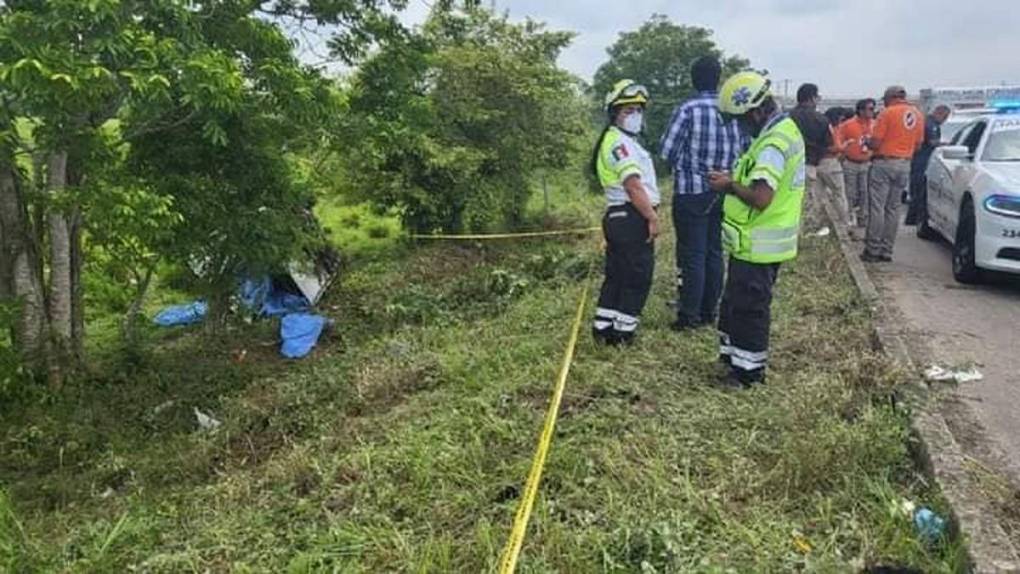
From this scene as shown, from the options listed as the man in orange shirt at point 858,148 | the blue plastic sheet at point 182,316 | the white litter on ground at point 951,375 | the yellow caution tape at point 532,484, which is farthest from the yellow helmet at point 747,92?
the blue plastic sheet at point 182,316

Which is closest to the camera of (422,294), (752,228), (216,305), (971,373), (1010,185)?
(752,228)

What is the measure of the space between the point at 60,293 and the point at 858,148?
26.0ft

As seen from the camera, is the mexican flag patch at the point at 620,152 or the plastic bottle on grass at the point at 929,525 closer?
the plastic bottle on grass at the point at 929,525

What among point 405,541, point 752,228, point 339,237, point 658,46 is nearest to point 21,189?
point 405,541

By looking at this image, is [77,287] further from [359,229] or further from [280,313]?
[359,229]

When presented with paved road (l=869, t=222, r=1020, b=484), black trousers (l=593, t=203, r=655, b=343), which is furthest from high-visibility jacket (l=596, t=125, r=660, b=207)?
paved road (l=869, t=222, r=1020, b=484)

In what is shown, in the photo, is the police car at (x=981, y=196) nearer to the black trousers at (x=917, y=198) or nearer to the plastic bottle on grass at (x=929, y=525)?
the black trousers at (x=917, y=198)

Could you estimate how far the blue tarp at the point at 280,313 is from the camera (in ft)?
26.4

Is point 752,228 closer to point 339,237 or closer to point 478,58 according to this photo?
point 478,58

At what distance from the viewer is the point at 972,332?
6164 mm

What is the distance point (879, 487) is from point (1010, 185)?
4.95 m

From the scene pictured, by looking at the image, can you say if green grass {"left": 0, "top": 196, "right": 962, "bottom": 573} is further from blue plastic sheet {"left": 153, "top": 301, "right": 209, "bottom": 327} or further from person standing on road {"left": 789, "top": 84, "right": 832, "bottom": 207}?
person standing on road {"left": 789, "top": 84, "right": 832, "bottom": 207}

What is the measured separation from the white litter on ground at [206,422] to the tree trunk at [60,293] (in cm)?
128

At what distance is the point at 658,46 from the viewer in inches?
1025
